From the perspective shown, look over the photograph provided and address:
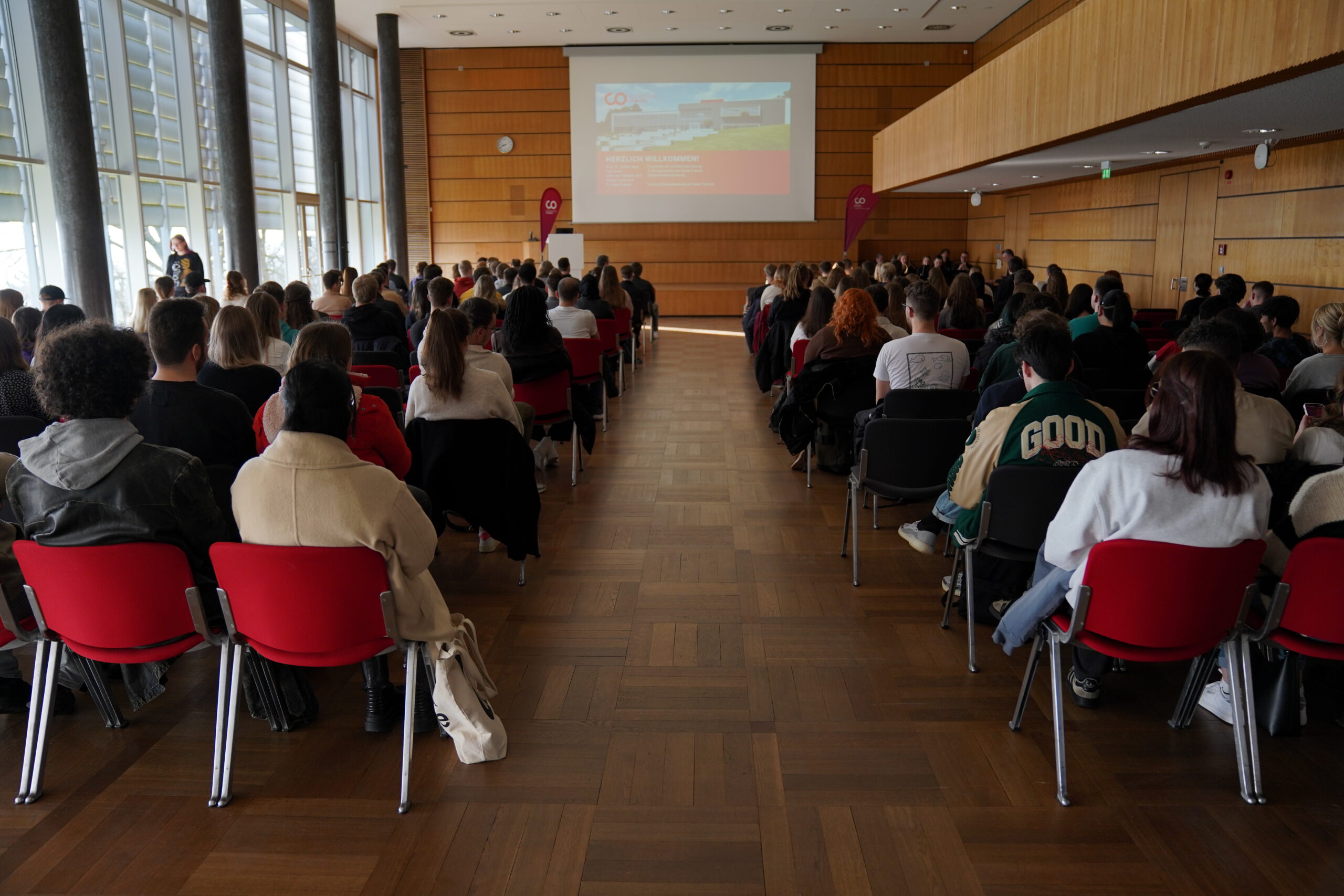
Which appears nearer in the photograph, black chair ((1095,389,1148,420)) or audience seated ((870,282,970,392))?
black chair ((1095,389,1148,420))

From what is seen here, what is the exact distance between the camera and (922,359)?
193 inches

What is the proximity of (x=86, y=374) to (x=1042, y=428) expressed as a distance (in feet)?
9.42

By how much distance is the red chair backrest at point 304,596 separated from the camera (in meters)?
2.38

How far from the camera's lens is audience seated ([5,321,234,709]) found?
2.52m

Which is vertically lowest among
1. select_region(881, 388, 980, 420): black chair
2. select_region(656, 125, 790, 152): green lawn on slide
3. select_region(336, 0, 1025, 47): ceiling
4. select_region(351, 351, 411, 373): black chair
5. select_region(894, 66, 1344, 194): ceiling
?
select_region(881, 388, 980, 420): black chair

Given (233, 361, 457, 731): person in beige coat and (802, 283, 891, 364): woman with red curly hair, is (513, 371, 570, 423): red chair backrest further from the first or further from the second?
(233, 361, 457, 731): person in beige coat

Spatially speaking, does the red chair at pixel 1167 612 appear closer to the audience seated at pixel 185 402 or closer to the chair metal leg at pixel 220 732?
the chair metal leg at pixel 220 732

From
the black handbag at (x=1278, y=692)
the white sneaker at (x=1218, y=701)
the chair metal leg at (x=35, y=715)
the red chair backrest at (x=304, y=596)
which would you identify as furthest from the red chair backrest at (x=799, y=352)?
the chair metal leg at (x=35, y=715)

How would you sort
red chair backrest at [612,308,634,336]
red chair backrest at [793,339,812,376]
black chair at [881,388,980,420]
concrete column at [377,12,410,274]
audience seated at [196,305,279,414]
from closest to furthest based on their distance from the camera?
audience seated at [196,305,279,414] → black chair at [881,388,980,420] → red chair backrest at [793,339,812,376] → red chair backrest at [612,308,634,336] → concrete column at [377,12,410,274]

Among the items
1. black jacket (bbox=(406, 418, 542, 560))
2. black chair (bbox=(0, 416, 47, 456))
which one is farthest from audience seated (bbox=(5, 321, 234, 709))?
black jacket (bbox=(406, 418, 542, 560))

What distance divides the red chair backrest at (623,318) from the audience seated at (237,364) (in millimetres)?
5839

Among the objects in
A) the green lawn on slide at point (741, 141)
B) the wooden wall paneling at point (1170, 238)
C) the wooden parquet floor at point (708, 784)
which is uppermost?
the green lawn on slide at point (741, 141)

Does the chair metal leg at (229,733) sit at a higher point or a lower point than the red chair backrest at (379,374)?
lower

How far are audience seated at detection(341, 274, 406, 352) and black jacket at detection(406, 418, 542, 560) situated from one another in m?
2.50
